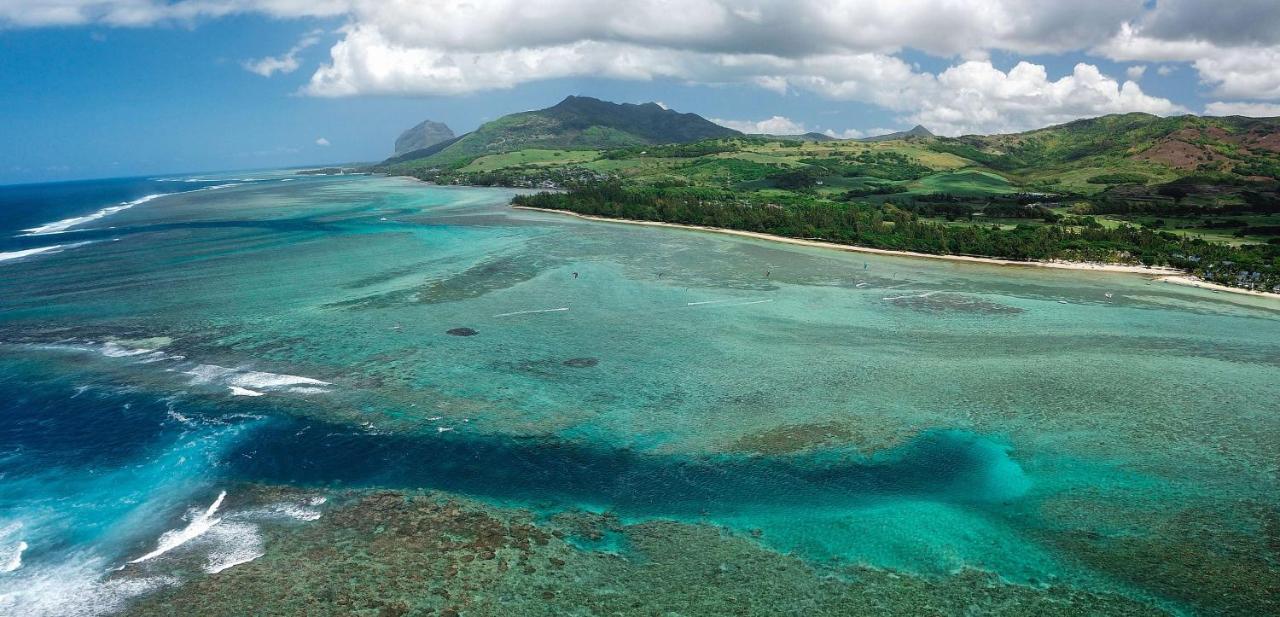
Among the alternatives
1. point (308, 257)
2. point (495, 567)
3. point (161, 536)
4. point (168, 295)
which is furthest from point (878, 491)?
point (308, 257)

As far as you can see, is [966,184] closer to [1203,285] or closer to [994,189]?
[994,189]

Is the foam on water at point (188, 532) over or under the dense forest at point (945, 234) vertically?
under

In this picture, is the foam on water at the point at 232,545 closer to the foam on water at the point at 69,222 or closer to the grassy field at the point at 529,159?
the foam on water at the point at 69,222

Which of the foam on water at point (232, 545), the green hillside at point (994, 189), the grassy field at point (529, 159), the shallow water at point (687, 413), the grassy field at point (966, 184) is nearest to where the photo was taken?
the foam on water at point (232, 545)

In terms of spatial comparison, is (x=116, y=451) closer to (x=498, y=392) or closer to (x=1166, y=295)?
(x=498, y=392)

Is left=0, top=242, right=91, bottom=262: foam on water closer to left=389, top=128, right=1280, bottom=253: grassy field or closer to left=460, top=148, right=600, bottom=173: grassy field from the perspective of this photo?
left=389, top=128, right=1280, bottom=253: grassy field

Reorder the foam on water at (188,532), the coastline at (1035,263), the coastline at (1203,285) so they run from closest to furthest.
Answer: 1. the foam on water at (188,532)
2. the coastline at (1203,285)
3. the coastline at (1035,263)

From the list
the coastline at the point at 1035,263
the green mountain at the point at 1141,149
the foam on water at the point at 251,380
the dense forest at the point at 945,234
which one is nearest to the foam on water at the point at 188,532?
the foam on water at the point at 251,380

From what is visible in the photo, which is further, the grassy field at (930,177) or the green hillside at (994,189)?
the grassy field at (930,177)

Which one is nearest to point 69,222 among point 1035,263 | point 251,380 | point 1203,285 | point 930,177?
point 251,380
